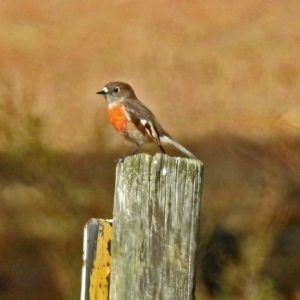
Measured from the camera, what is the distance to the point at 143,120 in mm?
4641

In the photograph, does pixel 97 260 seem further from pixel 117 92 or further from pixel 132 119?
pixel 117 92

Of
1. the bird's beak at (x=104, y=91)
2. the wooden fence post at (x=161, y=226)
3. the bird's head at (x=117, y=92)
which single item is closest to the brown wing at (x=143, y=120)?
the bird's head at (x=117, y=92)

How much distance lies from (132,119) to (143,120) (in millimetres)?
117

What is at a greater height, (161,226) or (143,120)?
(143,120)

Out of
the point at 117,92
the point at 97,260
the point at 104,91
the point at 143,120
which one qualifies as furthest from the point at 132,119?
the point at 97,260

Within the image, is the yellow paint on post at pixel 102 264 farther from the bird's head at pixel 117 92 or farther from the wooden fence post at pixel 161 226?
the bird's head at pixel 117 92

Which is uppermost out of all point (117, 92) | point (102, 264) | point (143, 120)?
point (117, 92)

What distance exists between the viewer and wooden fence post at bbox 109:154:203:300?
2.37 meters

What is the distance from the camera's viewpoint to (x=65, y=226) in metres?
5.55

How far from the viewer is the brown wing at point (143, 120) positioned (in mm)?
4559

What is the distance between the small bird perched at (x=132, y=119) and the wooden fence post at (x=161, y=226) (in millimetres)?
2082

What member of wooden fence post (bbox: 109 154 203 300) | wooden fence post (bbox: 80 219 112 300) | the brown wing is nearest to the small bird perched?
the brown wing

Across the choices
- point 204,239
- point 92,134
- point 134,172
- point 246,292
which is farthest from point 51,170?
point 134,172

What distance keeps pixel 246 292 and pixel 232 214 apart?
537 mm
